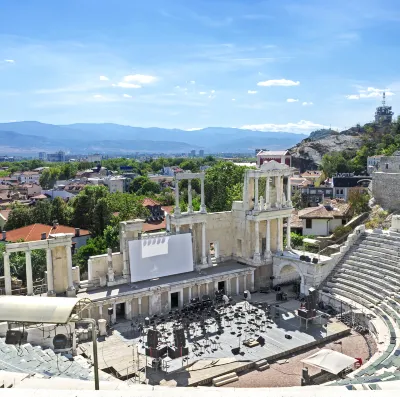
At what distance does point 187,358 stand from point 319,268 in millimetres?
12418

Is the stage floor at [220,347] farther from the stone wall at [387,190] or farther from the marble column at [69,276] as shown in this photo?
the stone wall at [387,190]

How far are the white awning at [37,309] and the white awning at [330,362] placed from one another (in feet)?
34.1

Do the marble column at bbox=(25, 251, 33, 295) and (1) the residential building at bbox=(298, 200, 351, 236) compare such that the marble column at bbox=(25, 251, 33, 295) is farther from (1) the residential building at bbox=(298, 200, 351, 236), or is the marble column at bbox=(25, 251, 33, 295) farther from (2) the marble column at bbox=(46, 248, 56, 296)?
(1) the residential building at bbox=(298, 200, 351, 236)

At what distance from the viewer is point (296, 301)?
30047mm

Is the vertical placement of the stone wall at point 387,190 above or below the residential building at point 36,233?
above

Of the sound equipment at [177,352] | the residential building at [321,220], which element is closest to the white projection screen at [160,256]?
the sound equipment at [177,352]

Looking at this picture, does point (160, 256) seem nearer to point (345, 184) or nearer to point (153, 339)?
point (153, 339)

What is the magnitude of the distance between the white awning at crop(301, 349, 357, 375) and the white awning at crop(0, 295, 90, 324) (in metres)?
10.4

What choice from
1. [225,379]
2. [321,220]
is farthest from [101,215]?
[225,379]

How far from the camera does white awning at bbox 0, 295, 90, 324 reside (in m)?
16.3

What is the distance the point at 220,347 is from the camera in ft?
75.8

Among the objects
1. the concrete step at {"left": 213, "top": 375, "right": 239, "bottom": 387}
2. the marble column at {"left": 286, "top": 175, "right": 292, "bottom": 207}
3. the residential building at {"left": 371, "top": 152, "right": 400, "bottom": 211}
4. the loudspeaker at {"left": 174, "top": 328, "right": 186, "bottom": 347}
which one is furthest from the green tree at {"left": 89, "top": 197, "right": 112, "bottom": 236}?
the concrete step at {"left": 213, "top": 375, "right": 239, "bottom": 387}

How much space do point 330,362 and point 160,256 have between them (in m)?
13.9

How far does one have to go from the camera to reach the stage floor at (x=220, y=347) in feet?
67.5
